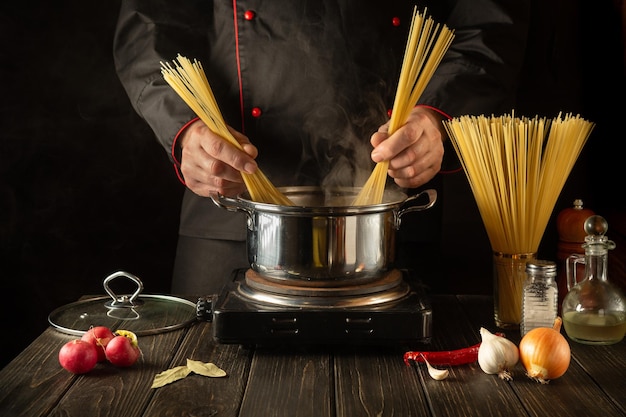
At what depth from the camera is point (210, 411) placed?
1.22 metres

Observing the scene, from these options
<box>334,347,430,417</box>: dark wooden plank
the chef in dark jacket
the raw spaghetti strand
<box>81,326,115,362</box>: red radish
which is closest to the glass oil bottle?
the raw spaghetti strand

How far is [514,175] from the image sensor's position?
1607 mm

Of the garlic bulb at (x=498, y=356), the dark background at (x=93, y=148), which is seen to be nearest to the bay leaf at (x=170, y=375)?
the garlic bulb at (x=498, y=356)

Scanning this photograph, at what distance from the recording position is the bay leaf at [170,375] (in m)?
1.32

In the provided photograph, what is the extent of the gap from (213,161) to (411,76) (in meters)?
0.48

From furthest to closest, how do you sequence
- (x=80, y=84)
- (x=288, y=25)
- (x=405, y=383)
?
1. (x=80, y=84)
2. (x=288, y=25)
3. (x=405, y=383)

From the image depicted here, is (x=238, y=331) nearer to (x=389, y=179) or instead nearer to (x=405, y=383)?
(x=405, y=383)

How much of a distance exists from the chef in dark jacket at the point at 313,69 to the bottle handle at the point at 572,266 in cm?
48

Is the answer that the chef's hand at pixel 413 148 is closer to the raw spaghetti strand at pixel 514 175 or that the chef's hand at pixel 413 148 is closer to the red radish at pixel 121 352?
the raw spaghetti strand at pixel 514 175

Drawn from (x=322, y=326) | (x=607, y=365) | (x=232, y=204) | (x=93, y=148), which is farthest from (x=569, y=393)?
(x=93, y=148)

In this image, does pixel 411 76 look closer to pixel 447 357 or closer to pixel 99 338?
pixel 447 357

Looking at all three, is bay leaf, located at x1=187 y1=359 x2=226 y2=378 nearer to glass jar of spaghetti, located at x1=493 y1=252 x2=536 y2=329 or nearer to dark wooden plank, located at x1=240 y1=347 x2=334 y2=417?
dark wooden plank, located at x1=240 y1=347 x2=334 y2=417

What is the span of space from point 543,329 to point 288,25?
3.65 feet

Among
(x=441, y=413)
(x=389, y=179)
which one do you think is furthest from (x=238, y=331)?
(x=389, y=179)
